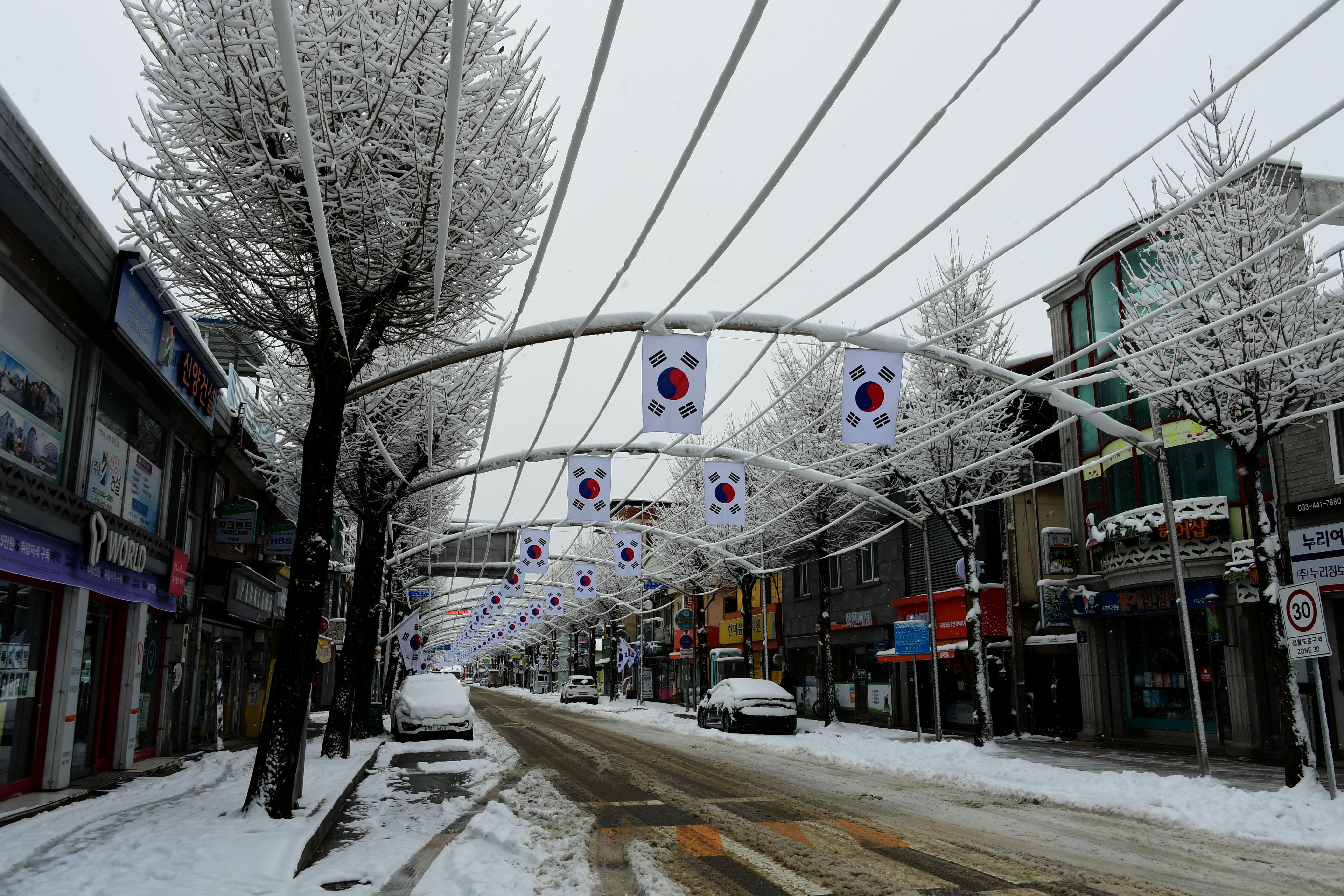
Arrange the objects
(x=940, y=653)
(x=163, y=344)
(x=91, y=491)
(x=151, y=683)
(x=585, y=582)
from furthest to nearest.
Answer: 1. (x=585, y=582)
2. (x=940, y=653)
3. (x=151, y=683)
4. (x=163, y=344)
5. (x=91, y=491)

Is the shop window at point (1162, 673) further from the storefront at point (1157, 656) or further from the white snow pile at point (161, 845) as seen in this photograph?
the white snow pile at point (161, 845)

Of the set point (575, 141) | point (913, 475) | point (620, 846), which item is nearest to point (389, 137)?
point (575, 141)

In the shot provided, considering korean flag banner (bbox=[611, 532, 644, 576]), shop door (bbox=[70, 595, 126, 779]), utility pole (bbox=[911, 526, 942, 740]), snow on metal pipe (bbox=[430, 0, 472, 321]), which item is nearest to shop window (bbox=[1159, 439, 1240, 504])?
utility pole (bbox=[911, 526, 942, 740])

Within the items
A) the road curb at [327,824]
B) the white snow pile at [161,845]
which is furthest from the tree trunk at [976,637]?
the white snow pile at [161,845]

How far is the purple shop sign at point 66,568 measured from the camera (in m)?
9.84

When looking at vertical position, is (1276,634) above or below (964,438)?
below

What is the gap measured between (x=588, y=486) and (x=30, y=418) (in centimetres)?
869

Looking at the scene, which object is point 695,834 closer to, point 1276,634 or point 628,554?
point 1276,634

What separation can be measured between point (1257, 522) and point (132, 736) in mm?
17364

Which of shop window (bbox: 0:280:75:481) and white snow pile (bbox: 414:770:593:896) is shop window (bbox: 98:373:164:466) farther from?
white snow pile (bbox: 414:770:593:896)

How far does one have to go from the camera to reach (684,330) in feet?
34.6

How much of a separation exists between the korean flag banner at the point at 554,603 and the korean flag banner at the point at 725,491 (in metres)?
23.4

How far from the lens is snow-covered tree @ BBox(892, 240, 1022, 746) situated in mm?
20234

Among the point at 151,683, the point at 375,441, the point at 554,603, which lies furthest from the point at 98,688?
the point at 554,603
